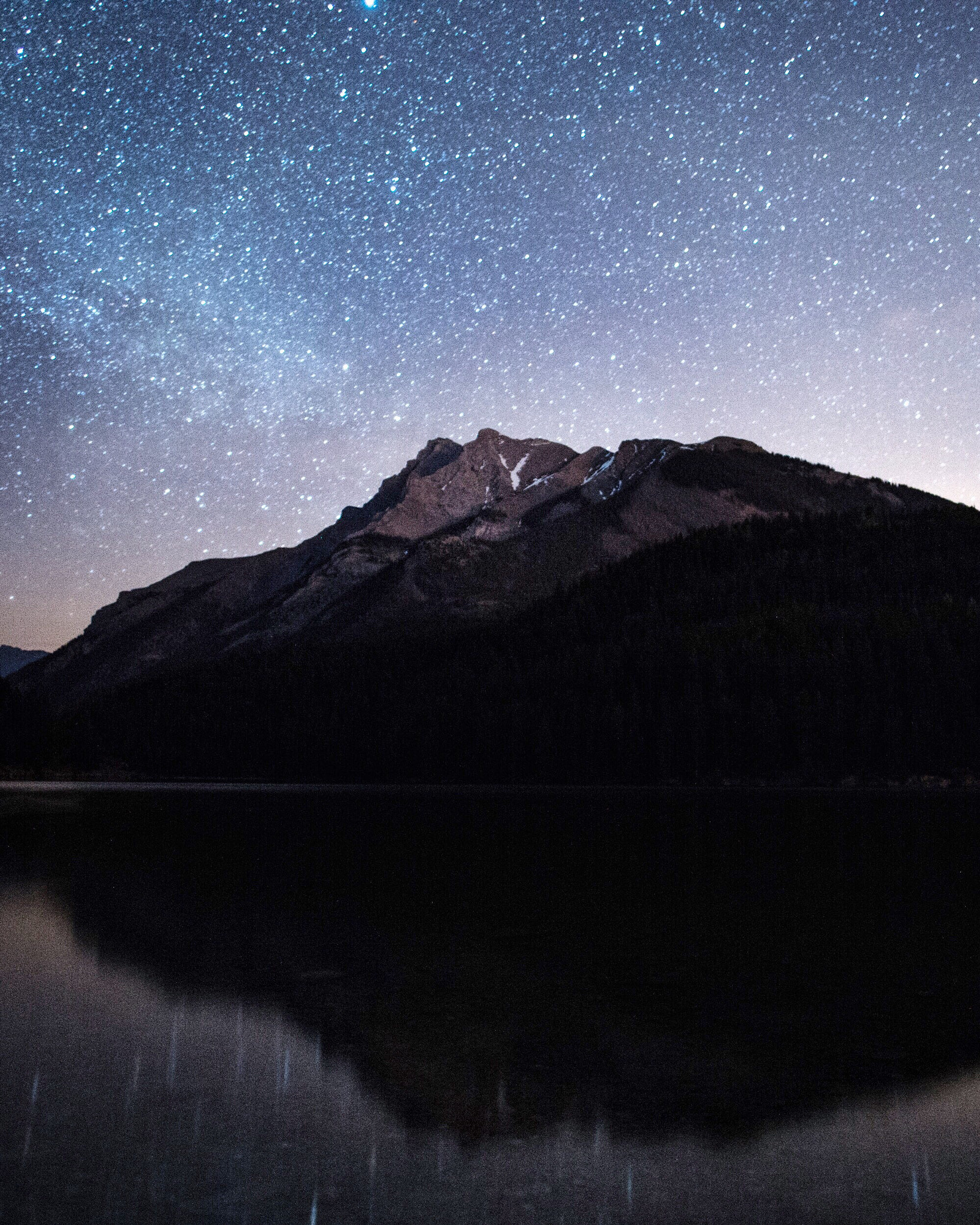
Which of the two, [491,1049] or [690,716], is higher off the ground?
[690,716]

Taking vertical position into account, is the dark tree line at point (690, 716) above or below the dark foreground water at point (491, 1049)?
above

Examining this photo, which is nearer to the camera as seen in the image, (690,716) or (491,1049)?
(491,1049)

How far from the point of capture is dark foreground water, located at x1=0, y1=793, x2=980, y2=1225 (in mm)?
8594

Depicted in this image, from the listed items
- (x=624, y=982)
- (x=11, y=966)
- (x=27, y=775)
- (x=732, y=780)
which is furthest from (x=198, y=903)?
(x=27, y=775)

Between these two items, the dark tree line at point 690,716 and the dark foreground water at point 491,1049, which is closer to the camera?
the dark foreground water at point 491,1049

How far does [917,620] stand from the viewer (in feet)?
563

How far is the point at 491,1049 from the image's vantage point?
12945 millimetres

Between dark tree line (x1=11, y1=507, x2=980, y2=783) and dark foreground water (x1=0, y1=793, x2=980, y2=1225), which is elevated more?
dark tree line (x1=11, y1=507, x2=980, y2=783)

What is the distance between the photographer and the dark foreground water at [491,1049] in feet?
28.2

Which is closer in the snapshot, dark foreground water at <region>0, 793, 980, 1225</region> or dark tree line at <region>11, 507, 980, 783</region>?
dark foreground water at <region>0, 793, 980, 1225</region>

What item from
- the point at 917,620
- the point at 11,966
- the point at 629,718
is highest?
the point at 917,620

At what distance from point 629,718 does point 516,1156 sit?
143984mm

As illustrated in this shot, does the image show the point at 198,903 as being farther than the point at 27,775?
No

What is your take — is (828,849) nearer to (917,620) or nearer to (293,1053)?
(293,1053)
